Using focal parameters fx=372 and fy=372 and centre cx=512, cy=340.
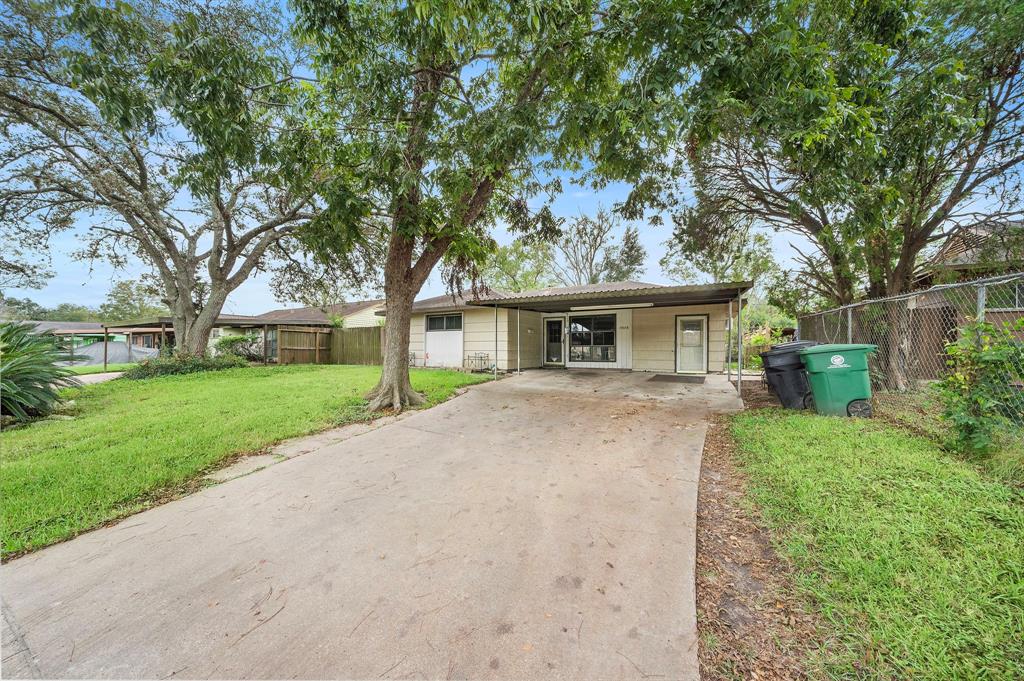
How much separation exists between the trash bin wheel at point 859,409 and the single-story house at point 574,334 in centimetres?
562

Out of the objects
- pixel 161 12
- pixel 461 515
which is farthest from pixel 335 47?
pixel 461 515

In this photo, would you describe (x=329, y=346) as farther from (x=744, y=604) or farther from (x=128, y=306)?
(x=128, y=306)

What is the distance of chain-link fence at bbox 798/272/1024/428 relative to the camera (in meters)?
5.04

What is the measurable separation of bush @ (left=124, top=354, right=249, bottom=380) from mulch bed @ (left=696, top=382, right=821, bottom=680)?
1460cm

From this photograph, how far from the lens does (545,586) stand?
2.05 metres

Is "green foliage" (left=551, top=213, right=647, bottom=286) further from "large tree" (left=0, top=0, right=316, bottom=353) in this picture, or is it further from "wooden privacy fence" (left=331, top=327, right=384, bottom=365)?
"large tree" (left=0, top=0, right=316, bottom=353)

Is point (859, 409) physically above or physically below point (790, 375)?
below

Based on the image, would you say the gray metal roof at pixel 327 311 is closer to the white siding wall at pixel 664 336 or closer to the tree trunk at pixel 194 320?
the tree trunk at pixel 194 320

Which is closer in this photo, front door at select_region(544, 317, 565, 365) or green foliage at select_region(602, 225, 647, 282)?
front door at select_region(544, 317, 565, 365)

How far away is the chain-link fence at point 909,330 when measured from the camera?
5.04 m

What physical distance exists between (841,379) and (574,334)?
868cm

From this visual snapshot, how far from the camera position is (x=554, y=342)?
1384cm

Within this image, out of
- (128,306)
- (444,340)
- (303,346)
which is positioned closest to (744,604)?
(444,340)

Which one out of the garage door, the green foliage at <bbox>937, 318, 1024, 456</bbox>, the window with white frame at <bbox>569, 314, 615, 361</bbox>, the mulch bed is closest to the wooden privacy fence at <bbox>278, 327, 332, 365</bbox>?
the garage door
